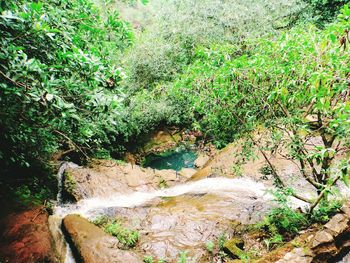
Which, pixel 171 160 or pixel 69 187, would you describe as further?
pixel 171 160

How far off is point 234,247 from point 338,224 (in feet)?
7.37

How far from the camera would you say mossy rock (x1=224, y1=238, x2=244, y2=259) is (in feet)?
19.4

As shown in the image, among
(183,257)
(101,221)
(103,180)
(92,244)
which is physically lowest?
(183,257)

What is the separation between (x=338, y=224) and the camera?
5172 millimetres

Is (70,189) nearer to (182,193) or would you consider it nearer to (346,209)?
(182,193)

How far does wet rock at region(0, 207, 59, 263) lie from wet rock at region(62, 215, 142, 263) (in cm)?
54

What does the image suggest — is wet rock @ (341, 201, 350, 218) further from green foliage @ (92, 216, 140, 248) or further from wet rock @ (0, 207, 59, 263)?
wet rock @ (0, 207, 59, 263)

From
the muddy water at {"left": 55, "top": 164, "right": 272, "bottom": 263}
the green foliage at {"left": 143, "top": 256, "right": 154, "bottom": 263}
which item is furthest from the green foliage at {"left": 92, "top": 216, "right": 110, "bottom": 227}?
the green foliage at {"left": 143, "top": 256, "right": 154, "bottom": 263}

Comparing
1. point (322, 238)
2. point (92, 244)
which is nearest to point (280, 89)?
point (322, 238)

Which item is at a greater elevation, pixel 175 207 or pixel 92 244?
pixel 92 244

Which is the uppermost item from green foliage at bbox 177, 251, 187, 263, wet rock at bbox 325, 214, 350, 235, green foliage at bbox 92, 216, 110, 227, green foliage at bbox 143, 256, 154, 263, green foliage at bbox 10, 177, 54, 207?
green foliage at bbox 10, 177, 54, 207

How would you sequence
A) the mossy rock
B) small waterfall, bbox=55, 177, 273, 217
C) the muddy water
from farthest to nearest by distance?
1. small waterfall, bbox=55, 177, 273, 217
2. the muddy water
3. the mossy rock

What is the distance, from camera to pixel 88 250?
20.8 feet

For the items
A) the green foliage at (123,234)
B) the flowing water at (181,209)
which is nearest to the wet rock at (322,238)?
the flowing water at (181,209)
